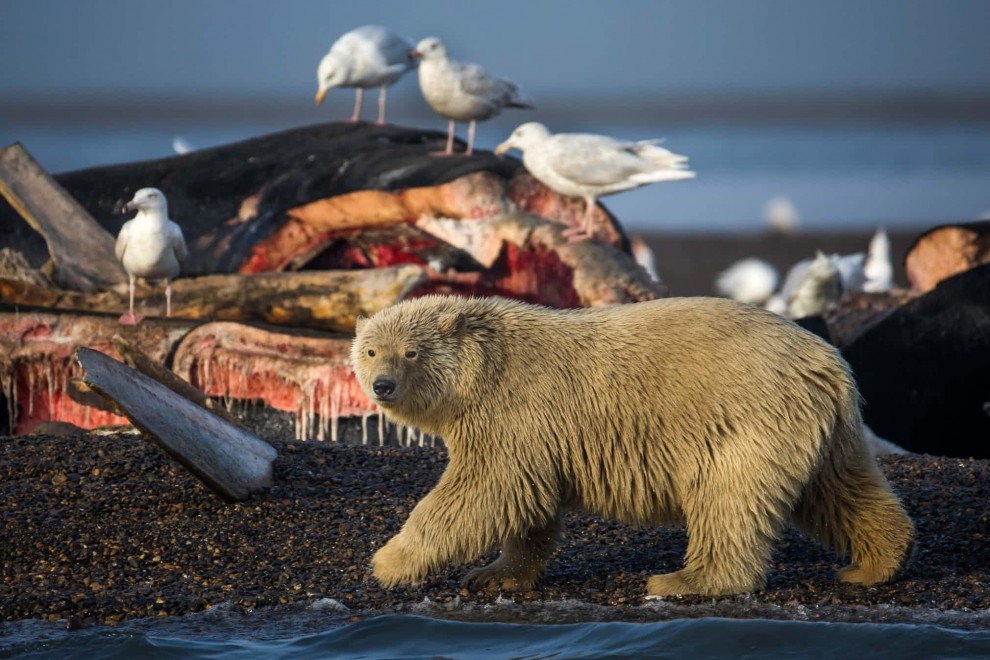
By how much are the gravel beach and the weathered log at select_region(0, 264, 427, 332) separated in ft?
6.58

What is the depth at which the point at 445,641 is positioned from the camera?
573 cm

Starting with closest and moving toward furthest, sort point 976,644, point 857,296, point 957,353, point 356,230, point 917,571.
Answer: point 976,644 < point 917,571 < point 957,353 < point 356,230 < point 857,296

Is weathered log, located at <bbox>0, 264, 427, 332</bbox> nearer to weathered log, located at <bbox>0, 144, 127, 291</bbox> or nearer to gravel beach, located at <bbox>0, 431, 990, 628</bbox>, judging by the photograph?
weathered log, located at <bbox>0, 144, 127, 291</bbox>

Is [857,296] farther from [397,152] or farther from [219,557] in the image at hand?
[219,557]

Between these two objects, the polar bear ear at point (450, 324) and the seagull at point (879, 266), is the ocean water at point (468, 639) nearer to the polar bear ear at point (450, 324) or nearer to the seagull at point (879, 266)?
the polar bear ear at point (450, 324)

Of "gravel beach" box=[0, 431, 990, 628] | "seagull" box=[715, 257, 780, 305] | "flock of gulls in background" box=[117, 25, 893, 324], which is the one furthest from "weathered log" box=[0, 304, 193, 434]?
"seagull" box=[715, 257, 780, 305]

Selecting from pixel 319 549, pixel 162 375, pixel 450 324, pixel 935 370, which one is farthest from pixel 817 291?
pixel 450 324

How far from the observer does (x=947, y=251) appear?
1227 centimetres

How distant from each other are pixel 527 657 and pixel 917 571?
5.73 ft

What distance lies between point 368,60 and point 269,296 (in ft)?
16.9

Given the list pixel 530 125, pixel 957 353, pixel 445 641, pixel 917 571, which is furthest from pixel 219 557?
pixel 530 125

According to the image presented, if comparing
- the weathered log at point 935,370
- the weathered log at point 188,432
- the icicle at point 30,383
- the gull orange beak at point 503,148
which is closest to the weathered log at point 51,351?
the icicle at point 30,383

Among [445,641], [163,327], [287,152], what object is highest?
[287,152]

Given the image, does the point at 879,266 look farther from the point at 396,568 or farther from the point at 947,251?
the point at 396,568
